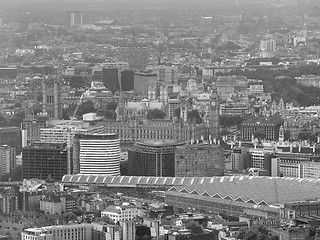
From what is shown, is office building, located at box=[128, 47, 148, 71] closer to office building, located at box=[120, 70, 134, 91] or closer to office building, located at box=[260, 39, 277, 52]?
office building, located at box=[120, 70, 134, 91]

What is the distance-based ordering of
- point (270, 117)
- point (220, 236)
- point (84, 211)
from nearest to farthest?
point (220, 236)
point (84, 211)
point (270, 117)

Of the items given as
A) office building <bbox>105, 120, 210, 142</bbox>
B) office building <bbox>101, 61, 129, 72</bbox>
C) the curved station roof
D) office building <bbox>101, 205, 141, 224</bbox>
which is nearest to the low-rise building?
office building <bbox>101, 205, 141, 224</bbox>

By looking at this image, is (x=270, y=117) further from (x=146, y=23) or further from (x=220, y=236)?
(x=146, y=23)

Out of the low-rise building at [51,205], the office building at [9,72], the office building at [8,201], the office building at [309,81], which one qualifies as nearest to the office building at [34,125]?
the office building at [8,201]

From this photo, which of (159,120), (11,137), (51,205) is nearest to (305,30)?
(159,120)

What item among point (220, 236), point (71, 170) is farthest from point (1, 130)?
point (220, 236)
